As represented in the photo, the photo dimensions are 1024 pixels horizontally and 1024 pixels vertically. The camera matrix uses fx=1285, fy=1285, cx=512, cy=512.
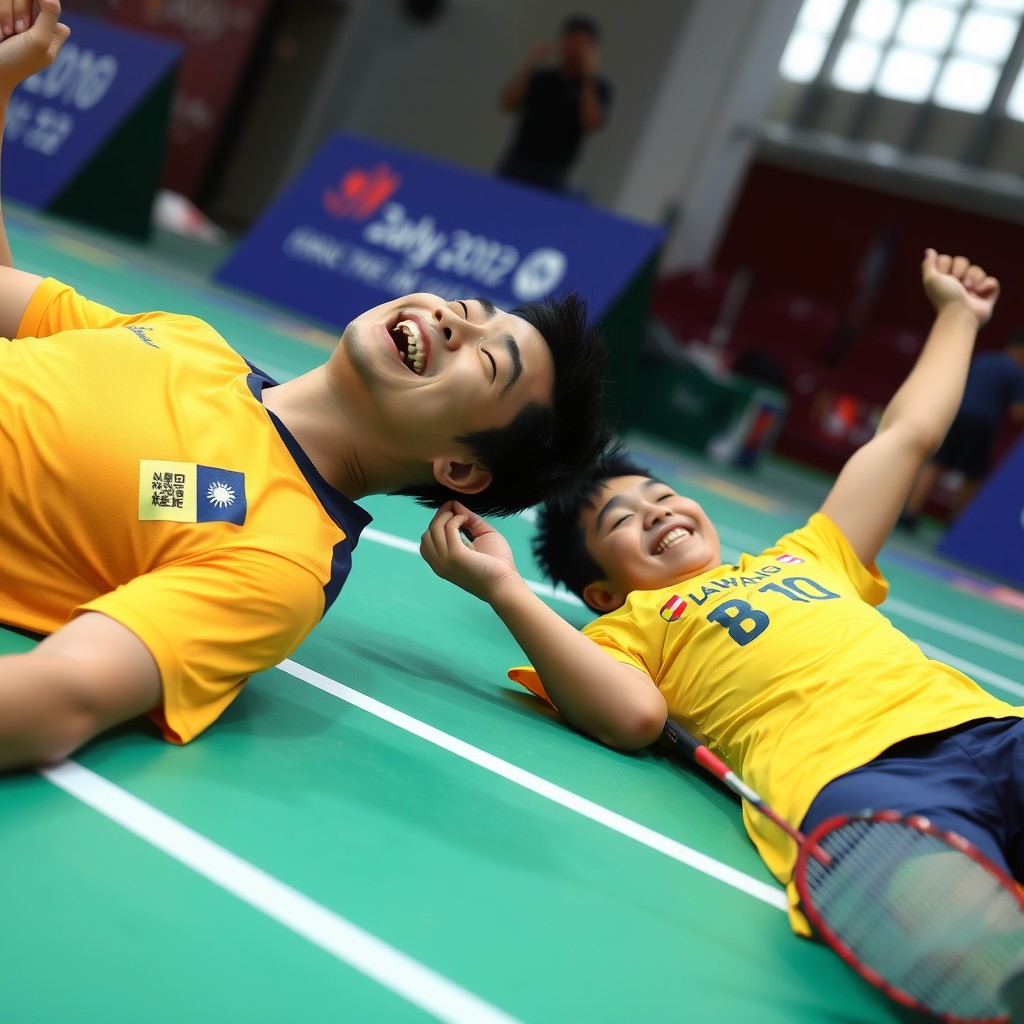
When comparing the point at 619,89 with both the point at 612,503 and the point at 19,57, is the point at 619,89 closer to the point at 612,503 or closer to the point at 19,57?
the point at 612,503

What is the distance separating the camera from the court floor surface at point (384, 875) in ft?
4.75

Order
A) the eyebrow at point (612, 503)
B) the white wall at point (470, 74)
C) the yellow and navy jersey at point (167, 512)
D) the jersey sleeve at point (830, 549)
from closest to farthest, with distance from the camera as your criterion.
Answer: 1. the yellow and navy jersey at point (167, 512)
2. the jersey sleeve at point (830, 549)
3. the eyebrow at point (612, 503)
4. the white wall at point (470, 74)

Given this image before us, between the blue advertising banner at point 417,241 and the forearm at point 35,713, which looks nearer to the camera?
the forearm at point 35,713

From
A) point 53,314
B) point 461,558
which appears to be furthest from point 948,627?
point 53,314

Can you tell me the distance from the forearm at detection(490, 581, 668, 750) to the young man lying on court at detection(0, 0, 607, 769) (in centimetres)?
21

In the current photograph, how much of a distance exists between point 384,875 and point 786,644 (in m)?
1.03

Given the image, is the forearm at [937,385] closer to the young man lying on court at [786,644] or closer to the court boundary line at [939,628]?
the young man lying on court at [786,644]

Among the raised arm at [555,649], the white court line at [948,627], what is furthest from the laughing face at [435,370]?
the white court line at [948,627]

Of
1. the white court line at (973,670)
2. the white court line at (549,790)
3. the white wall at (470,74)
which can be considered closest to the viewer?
the white court line at (549,790)

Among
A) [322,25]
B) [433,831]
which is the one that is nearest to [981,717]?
[433,831]

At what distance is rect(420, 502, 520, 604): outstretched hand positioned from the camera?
8.01 feet

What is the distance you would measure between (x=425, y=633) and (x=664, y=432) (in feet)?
22.3

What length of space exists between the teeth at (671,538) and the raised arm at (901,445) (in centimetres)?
34

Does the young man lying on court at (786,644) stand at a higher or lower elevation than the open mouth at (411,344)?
lower
